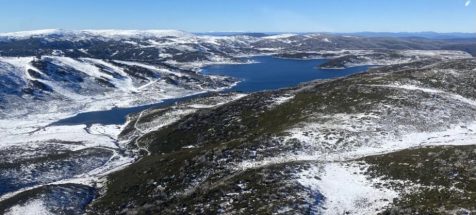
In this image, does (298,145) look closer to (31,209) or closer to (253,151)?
(253,151)

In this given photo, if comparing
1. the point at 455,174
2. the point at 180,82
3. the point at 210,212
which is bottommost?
the point at 180,82

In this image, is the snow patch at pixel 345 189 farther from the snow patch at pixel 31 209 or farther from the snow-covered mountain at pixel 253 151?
the snow patch at pixel 31 209

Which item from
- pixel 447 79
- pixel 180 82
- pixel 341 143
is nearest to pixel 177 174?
pixel 341 143

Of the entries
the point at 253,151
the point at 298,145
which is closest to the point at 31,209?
the point at 253,151

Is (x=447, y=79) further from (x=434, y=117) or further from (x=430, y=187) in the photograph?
(x=430, y=187)

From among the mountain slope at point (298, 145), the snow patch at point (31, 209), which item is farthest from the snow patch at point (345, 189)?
the snow patch at point (31, 209)

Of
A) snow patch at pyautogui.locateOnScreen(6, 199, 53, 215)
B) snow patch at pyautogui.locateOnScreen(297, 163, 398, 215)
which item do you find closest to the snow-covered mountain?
snow patch at pyautogui.locateOnScreen(297, 163, 398, 215)

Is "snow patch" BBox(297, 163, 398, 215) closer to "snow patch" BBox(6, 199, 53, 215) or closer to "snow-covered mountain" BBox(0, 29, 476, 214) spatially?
"snow-covered mountain" BBox(0, 29, 476, 214)

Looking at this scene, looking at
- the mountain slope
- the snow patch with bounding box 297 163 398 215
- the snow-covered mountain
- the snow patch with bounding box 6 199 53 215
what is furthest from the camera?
the snow patch with bounding box 6 199 53 215

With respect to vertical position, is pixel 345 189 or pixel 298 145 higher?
pixel 298 145

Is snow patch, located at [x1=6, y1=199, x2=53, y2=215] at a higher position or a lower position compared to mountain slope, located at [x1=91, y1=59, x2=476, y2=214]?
lower

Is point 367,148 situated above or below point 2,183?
above
